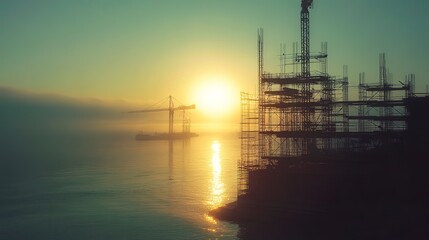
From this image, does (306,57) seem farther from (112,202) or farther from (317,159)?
(112,202)

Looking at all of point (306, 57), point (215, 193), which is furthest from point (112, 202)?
point (306, 57)

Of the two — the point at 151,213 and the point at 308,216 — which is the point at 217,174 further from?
the point at 308,216

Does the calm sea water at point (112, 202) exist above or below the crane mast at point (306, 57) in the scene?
below

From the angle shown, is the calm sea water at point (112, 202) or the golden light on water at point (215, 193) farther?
the golden light on water at point (215, 193)

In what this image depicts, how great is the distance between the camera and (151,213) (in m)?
27.4

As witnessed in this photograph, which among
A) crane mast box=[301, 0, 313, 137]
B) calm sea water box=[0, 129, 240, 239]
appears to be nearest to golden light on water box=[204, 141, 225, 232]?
calm sea water box=[0, 129, 240, 239]

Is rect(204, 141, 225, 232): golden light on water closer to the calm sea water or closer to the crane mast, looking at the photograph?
the calm sea water

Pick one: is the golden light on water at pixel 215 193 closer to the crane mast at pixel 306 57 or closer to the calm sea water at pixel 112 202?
the calm sea water at pixel 112 202

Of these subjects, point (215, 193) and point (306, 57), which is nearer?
point (306, 57)

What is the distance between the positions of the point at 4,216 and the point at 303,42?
75.5 feet

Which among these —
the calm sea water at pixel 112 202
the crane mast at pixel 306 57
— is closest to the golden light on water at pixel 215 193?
the calm sea water at pixel 112 202

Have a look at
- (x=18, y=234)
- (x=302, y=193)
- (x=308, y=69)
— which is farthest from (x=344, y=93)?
(x=18, y=234)

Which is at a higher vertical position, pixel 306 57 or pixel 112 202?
pixel 306 57

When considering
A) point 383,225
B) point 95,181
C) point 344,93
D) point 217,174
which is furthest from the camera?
point 217,174
